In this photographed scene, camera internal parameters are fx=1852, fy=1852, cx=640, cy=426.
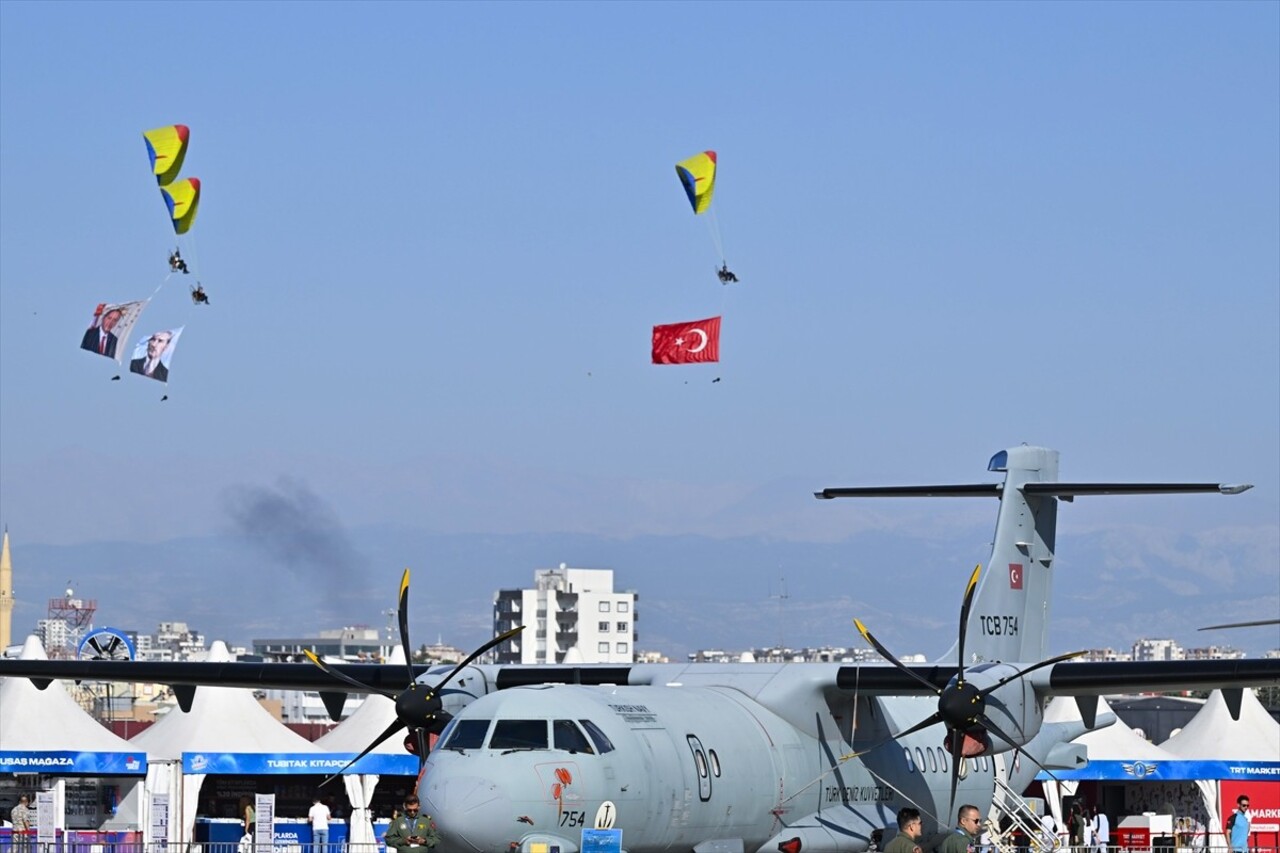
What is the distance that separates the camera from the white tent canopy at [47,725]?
34688 mm

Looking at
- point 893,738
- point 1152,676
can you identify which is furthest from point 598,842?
point 1152,676

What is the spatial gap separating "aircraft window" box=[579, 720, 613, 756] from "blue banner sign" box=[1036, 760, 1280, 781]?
2416 cm

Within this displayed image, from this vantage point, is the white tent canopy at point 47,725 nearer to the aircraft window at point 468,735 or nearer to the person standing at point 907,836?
the aircraft window at point 468,735

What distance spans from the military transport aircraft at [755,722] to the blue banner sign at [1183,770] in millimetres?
12313

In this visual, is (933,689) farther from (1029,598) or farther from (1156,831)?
(1156,831)

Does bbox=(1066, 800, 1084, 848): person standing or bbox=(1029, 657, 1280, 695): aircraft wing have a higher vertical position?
bbox=(1029, 657, 1280, 695): aircraft wing

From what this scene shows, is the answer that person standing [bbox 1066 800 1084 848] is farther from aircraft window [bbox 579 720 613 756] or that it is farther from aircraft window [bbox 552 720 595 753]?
aircraft window [bbox 552 720 595 753]

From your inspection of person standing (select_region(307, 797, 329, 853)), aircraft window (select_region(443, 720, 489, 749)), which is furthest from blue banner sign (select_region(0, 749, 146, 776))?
aircraft window (select_region(443, 720, 489, 749))

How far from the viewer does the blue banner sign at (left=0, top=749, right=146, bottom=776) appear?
34.3 meters

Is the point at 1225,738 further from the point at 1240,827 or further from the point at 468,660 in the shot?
the point at 468,660

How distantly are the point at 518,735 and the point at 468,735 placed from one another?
505 millimetres

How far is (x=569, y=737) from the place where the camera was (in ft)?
61.9

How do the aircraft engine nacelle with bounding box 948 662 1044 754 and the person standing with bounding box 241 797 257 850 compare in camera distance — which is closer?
the aircraft engine nacelle with bounding box 948 662 1044 754

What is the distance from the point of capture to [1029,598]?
28547 mm
